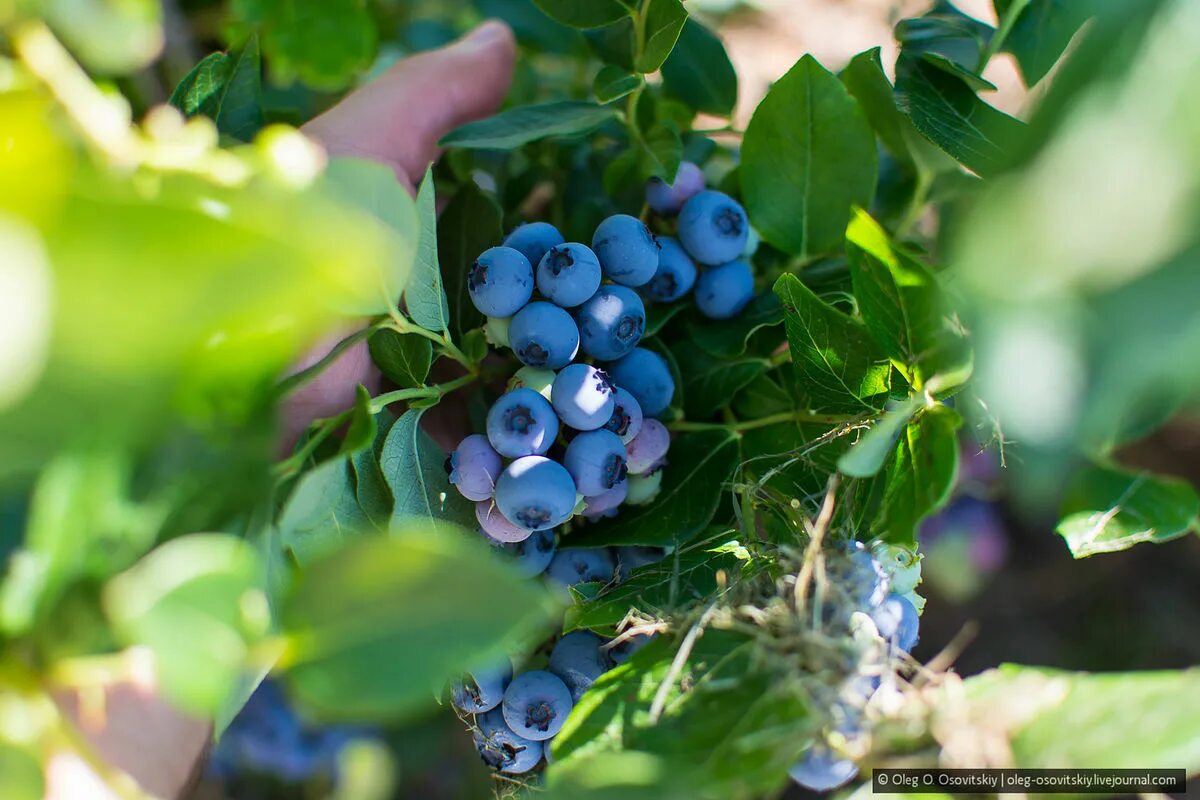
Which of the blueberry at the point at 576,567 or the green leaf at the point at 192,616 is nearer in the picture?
the green leaf at the point at 192,616

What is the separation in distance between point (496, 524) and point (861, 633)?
0.27 meters

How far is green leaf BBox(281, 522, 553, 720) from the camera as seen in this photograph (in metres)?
0.35

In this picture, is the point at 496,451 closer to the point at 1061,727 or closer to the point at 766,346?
the point at 766,346

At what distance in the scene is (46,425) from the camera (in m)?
0.32

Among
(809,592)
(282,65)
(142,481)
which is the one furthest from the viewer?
(282,65)

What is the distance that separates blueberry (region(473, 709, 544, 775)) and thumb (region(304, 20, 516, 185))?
1.83ft

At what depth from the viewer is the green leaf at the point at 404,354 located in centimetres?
67

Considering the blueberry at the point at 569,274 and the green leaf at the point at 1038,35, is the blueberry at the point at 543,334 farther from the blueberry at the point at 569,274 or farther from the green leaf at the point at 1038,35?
the green leaf at the point at 1038,35

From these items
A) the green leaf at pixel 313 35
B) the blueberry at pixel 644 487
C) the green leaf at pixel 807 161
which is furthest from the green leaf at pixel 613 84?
the green leaf at pixel 313 35

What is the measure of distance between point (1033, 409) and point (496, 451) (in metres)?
0.40

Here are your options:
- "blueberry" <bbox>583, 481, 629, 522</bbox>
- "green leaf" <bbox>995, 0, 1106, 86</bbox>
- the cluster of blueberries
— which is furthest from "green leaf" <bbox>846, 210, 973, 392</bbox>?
"green leaf" <bbox>995, 0, 1106, 86</bbox>

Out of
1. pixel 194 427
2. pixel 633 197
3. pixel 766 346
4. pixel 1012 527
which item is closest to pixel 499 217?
pixel 633 197

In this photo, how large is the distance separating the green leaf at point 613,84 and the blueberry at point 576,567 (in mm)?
374

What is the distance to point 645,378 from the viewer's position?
2.35 ft
